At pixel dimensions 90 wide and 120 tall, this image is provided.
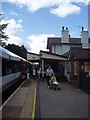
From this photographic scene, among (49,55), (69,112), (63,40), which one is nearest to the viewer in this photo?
(69,112)

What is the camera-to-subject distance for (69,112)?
6641 mm

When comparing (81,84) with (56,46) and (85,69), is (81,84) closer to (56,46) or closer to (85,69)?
(85,69)

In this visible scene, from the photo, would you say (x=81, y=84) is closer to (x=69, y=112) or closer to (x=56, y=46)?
(x=69, y=112)

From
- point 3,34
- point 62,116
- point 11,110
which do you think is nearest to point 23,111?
point 11,110

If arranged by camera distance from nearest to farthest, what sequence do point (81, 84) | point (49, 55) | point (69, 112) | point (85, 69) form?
point (69, 112) < point (81, 84) < point (85, 69) < point (49, 55)

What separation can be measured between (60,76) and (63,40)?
12554 millimetres

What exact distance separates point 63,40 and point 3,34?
77.4 ft

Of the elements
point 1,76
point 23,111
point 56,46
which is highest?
point 56,46

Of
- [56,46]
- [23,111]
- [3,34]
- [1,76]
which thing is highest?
[3,34]

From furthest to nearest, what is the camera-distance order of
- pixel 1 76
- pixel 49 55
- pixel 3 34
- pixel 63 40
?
pixel 3 34
pixel 63 40
pixel 49 55
pixel 1 76

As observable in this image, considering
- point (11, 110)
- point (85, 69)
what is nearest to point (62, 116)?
point (11, 110)

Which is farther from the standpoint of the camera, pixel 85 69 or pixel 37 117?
pixel 85 69

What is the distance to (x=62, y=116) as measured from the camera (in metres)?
6.14

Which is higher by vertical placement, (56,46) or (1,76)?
(56,46)
